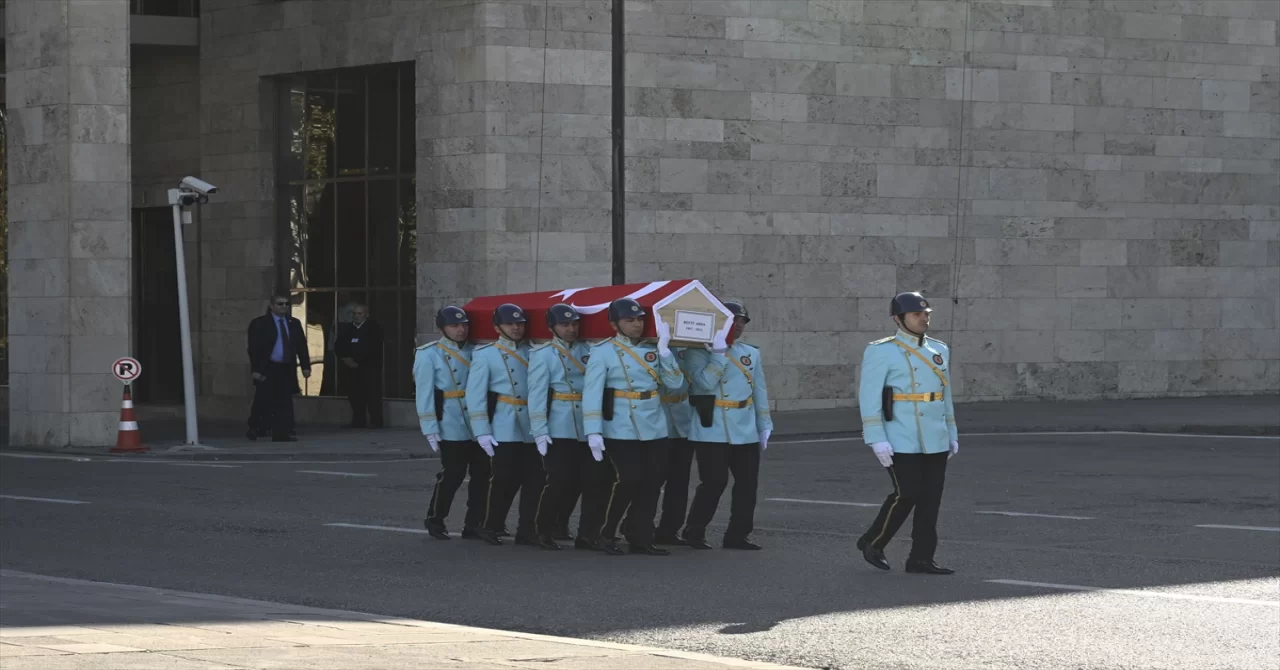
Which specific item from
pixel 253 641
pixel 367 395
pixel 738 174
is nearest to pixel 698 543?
pixel 253 641

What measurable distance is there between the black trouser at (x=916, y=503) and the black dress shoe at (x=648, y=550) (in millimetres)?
1641

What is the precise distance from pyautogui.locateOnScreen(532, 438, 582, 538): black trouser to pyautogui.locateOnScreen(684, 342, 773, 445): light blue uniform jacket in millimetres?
862

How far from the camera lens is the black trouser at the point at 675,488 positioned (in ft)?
44.7

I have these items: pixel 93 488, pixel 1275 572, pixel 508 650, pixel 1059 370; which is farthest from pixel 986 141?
pixel 508 650

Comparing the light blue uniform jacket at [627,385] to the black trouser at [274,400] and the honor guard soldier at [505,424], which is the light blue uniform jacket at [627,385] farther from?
the black trouser at [274,400]

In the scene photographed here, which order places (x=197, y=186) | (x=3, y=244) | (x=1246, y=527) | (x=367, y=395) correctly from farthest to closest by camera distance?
(x=3, y=244), (x=367, y=395), (x=197, y=186), (x=1246, y=527)

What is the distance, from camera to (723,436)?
13484 millimetres

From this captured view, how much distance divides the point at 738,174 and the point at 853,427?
176 inches

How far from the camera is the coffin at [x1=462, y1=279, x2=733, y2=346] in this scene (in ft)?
44.0

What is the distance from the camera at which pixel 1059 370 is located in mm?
29297

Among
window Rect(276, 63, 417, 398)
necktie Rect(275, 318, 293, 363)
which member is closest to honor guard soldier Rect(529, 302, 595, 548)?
necktie Rect(275, 318, 293, 363)

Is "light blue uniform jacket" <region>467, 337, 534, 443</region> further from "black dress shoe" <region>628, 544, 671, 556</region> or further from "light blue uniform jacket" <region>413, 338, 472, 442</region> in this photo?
"black dress shoe" <region>628, 544, 671, 556</region>

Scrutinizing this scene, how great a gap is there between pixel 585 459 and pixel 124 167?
42.2 feet

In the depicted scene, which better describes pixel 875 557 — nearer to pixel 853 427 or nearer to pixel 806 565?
pixel 806 565
